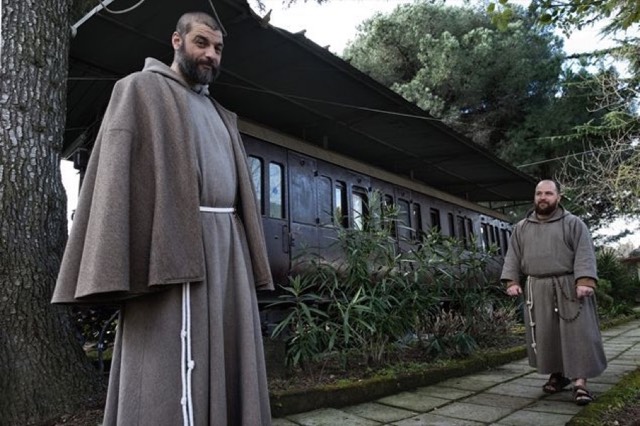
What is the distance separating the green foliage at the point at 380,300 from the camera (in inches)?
153

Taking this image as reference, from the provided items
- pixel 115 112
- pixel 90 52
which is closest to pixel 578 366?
pixel 115 112

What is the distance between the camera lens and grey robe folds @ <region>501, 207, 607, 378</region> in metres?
3.58

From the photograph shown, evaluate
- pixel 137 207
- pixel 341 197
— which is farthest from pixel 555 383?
pixel 341 197

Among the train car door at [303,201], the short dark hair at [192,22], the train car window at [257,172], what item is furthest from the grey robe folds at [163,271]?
the train car door at [303,201]

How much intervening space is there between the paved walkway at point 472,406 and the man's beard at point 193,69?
2273 mm

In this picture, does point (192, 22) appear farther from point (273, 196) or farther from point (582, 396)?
point (273, 196)

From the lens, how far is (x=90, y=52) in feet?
14.5

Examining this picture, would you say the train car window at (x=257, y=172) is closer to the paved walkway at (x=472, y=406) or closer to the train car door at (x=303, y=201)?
the train car door at (x=303, y=201)

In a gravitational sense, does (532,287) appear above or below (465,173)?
below

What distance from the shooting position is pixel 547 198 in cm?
397

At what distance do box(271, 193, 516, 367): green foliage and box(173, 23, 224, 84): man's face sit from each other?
91.9 inches

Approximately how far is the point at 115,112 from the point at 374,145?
6838 millimetres

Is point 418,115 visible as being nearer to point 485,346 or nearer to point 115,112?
point 485,346

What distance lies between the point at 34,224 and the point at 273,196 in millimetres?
3440
